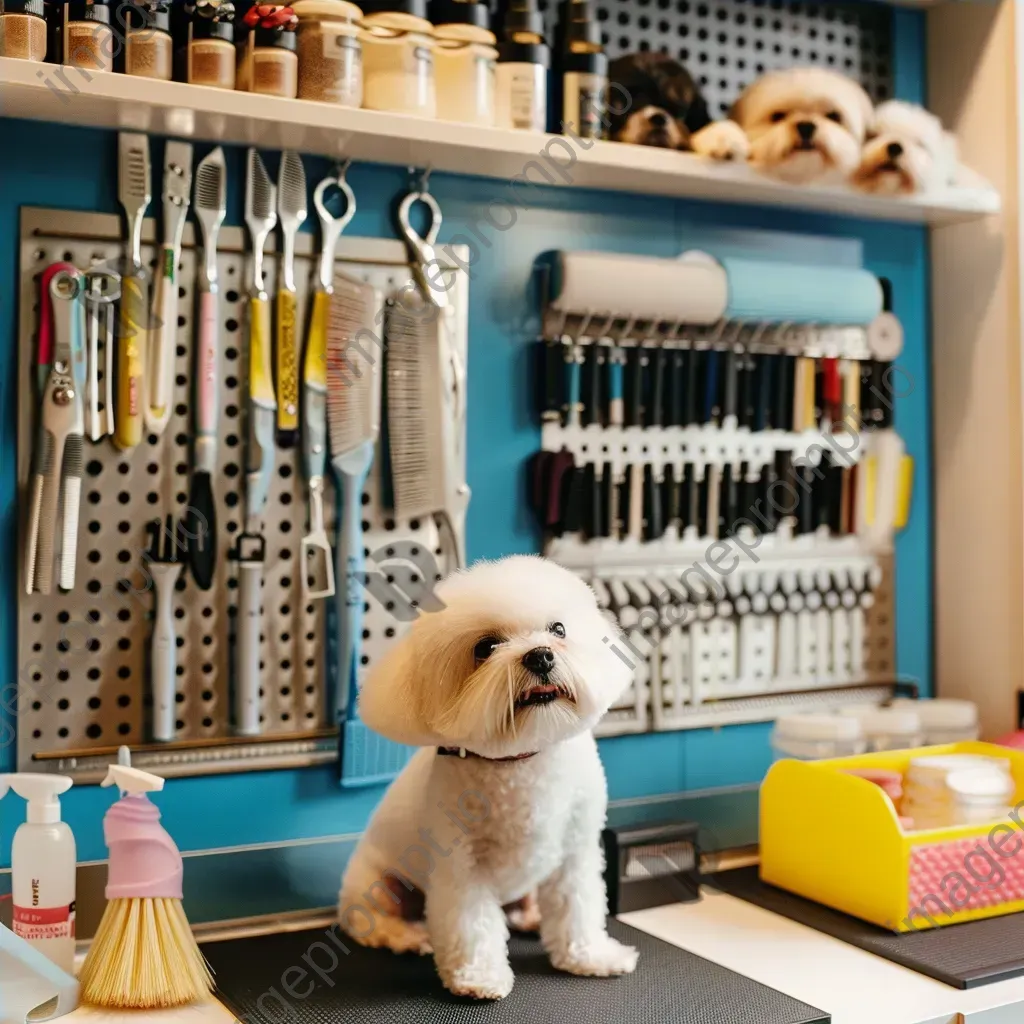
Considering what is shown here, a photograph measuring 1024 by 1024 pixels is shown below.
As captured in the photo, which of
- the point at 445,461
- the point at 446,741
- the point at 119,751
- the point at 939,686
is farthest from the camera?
the point at 939,686

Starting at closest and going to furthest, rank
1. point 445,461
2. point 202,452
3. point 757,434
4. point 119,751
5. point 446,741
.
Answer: point 446,741 < point 119,751 < point 202,452 < point 445,461 < point 757,434

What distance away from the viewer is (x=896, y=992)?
4.68 ft

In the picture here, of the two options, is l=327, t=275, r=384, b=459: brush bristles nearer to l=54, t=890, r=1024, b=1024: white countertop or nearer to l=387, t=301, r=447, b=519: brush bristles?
l=387, t=301, r=447, b=519: brush bristles

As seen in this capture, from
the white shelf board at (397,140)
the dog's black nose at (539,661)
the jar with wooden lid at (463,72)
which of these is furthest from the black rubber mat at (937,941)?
the jar with wooden lid at (463,72)

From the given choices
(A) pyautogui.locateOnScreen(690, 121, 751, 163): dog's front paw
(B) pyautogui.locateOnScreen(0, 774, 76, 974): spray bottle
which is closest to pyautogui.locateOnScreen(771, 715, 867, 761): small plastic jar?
(A) pyautogui.locateOnScreen(690, 121, 751, 163): dog's front paw

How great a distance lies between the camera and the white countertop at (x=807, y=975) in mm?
1360

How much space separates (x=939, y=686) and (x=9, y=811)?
154 cm

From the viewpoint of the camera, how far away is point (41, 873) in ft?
4.59

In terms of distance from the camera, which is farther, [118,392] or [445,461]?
[445,461]

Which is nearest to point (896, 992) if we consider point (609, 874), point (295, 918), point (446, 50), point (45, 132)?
point (609, 874)

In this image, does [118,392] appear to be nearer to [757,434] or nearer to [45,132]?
[45,132]

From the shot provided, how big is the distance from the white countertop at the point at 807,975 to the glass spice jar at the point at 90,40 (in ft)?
3.45

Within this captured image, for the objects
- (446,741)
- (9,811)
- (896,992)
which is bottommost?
(896,992)

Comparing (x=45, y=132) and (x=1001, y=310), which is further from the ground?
(x=45, y=132)
